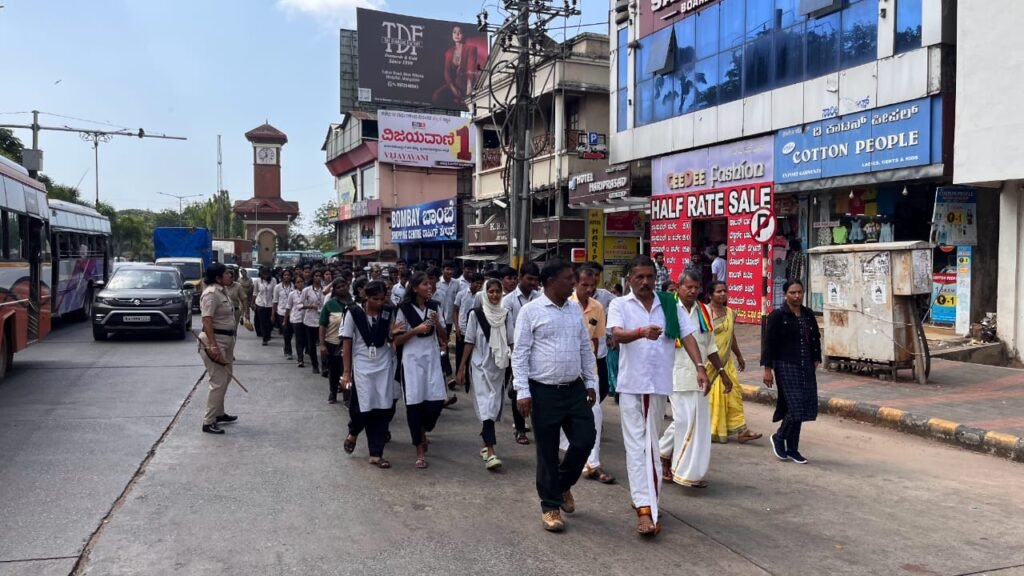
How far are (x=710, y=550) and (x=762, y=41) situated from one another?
48.1 ft

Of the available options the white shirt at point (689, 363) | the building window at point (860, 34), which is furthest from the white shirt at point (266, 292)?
the building window at point (860, 34)

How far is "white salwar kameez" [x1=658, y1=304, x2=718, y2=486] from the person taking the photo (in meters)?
5.84

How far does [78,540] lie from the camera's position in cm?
459

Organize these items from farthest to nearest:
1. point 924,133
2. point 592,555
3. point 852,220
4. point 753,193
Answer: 1. point 753,193
2. point 852,220
3. point 924,133
4. point 592,555

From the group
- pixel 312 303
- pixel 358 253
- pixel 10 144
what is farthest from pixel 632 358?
pixel 358 253

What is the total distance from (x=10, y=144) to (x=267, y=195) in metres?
43.6

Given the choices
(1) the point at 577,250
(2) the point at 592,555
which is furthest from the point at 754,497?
(1) the point at 577,250

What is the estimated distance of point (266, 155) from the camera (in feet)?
255

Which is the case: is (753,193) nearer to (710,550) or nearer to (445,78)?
(710,550)

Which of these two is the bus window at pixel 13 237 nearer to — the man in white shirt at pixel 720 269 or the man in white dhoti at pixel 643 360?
the man in white dhoti at pixel 643 360

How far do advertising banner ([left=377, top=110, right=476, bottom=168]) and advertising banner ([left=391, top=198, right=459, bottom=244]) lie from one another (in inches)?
213

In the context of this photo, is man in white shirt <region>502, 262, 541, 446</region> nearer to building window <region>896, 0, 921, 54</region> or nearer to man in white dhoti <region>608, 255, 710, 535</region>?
man in white dhoti <region>608, 255, 710, 535</region>

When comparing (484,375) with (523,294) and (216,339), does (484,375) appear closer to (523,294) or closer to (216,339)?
(523,294)

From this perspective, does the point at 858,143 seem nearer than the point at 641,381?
No
